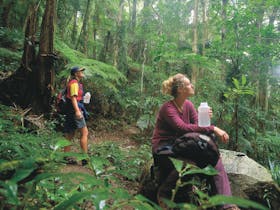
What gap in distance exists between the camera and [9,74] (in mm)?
5426

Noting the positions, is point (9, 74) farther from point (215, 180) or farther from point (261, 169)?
point (261, 169)

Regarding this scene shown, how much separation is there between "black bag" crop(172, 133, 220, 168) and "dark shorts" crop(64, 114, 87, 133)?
2.36 metres

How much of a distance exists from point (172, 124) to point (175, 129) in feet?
0.22

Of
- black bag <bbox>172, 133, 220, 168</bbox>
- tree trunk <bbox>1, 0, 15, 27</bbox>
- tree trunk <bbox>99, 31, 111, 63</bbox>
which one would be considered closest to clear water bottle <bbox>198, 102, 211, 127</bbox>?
black bag <bbox>172, 133, 220, 168</bbox>

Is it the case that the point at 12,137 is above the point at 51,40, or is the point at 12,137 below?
below

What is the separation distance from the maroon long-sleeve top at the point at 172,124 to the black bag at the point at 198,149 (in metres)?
0.25

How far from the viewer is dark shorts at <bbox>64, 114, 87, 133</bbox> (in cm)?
429

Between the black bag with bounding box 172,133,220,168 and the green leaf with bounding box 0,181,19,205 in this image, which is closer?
the green leaf with bounding box 0,181,19,205

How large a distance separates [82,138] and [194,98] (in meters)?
A: 4.02

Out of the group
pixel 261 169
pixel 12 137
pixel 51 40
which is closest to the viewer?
pixel 12 137

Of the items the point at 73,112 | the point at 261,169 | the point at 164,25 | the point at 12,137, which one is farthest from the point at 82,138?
the point at 164,25

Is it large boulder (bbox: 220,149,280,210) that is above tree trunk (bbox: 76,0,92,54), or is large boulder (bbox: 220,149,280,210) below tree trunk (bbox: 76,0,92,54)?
below

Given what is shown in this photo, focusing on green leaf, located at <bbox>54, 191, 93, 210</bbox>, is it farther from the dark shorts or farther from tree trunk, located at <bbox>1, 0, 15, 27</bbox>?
tree trunk, located at <bbox>1, 0, 15, 27</bbox>

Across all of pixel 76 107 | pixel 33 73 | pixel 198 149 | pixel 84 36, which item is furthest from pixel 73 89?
pixel 84 36
